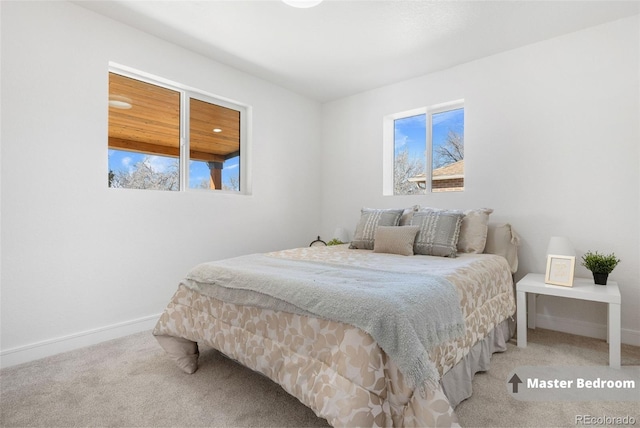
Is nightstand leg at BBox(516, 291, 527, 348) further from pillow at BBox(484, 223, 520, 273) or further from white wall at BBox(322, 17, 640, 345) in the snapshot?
white wall at BBox(322, 17, 640, 345)

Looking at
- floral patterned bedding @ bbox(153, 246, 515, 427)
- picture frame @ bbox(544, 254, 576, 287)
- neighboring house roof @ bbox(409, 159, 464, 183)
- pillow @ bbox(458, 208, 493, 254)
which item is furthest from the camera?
neighboring house roof @ bbox(409, 159, 464, 183)

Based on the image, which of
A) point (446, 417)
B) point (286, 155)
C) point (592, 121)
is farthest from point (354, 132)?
point (446, 417)

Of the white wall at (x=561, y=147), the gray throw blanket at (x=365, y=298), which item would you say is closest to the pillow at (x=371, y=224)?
the white wall at (x=561, y=147)

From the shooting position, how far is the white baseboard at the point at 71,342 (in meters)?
2.10

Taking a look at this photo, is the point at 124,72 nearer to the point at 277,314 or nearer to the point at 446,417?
the point at 277,314

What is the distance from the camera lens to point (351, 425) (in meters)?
1.13

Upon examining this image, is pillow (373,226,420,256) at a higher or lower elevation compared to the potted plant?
higher

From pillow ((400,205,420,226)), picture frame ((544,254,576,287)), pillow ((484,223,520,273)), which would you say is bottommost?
picture frame ((544,254,576,287))

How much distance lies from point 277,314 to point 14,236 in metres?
1.90

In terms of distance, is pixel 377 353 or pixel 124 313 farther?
pixel 124 313

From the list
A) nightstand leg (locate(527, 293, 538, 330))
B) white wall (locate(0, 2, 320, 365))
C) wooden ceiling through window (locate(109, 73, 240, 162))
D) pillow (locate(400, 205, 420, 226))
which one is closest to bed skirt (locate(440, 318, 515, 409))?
nightstand leg (locate(527, 293, 538, 330))

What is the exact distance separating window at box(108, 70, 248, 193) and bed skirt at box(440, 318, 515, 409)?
2672 millimetres

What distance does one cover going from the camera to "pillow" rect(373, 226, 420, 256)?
105 inches

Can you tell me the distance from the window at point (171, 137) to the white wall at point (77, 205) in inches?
6.6
